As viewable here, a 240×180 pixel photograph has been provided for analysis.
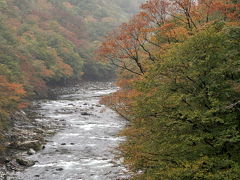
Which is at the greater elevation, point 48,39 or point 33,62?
point 48,39

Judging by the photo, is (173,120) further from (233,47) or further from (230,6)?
(230,6)

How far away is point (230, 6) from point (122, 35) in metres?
11.7

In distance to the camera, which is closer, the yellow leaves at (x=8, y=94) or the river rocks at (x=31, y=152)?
the river rocks at (x=31, y=152)

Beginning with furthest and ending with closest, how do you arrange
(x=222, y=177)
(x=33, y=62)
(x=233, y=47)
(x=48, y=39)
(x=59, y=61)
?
(x=48, y=39) < (x=59, y=61) < (x=33, y=62) < (x=233, y=47) < (x=222, y=177)

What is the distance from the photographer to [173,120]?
1803 cm

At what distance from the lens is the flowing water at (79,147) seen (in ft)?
93.4

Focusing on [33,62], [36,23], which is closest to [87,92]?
[33,62]

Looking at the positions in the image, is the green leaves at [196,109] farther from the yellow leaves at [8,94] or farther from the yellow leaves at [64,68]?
the yellow leaves at [64,68]

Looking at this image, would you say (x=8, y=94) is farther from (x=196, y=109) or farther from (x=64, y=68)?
(x=64, y=68)

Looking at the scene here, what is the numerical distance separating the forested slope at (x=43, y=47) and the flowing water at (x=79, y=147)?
635cm

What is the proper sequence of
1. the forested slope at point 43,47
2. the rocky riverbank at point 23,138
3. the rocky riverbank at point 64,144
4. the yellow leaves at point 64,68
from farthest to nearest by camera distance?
1. the yellow leaves at point 64,68
2. the forested slope at point 43,47
3. the rocky riverbank at point 23,138
4. the rocky riverbank at point 64,144

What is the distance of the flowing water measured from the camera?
28453 millimetres

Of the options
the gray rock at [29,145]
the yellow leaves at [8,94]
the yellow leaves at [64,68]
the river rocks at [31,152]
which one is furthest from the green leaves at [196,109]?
the yellow leaves at [64,68]

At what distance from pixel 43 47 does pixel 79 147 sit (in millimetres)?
56660
